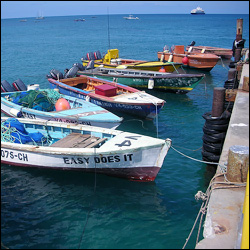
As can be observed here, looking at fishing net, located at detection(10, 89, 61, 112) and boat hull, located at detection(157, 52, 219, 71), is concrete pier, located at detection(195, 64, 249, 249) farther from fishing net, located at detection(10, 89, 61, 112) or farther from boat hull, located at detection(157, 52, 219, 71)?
boat hull, located at detection(157, 52, 219, 71)

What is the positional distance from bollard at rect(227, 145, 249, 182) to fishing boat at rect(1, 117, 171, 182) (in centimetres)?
266

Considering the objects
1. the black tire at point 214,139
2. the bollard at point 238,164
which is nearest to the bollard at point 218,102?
the black tire at point 214,139

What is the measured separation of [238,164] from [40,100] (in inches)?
433

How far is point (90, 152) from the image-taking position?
368 inches

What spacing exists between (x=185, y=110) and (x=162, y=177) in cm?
852

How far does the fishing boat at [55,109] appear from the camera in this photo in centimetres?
1300

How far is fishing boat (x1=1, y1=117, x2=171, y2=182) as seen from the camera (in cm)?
917

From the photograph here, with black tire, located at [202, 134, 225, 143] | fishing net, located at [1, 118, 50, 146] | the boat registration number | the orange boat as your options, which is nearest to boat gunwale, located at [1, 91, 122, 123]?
fishing net, located at [1, 118, 50, 146]

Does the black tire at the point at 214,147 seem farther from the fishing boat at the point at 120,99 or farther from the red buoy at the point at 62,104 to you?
the red buoy at the point at 62,104

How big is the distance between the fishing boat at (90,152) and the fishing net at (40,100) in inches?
135

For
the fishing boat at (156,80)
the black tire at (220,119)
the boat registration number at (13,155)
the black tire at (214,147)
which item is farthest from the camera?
the fishing boat at (156,80)

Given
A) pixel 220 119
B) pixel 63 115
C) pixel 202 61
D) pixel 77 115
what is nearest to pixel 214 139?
pixel 220 119

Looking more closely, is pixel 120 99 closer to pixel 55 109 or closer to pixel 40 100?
pixel 55 109

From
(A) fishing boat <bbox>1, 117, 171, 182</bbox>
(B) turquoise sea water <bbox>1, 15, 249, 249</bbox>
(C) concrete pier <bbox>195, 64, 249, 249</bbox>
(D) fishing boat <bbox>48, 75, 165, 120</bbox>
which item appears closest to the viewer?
(C) concrete pier <bbox>195, 64, 249, 249</bbox>
